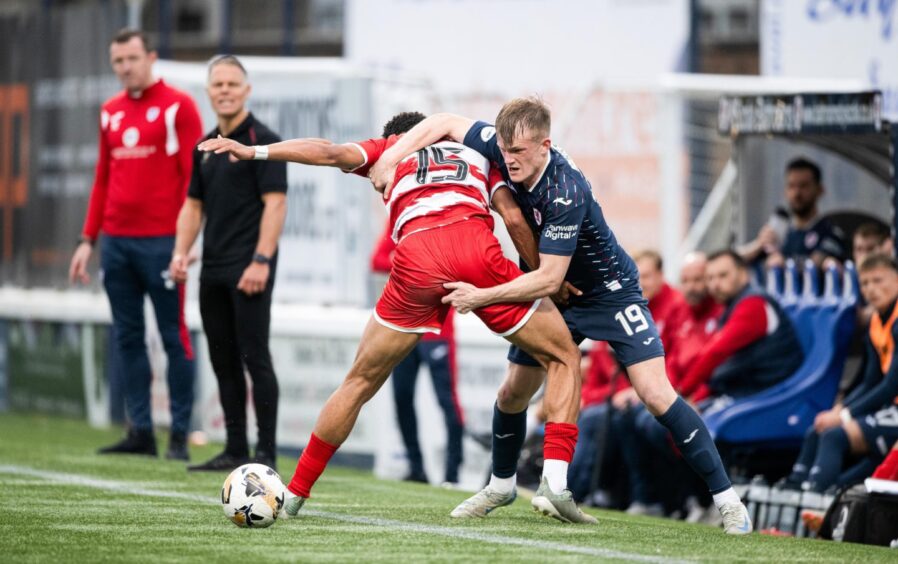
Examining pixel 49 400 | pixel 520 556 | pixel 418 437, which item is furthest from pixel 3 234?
pixel 520 556

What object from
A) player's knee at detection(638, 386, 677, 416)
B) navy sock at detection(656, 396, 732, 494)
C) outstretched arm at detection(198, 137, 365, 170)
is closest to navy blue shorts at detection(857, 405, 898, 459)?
navy sock at detection(656, 396, 732, 494)

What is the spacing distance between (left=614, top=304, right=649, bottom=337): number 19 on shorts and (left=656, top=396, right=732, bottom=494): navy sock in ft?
1.17

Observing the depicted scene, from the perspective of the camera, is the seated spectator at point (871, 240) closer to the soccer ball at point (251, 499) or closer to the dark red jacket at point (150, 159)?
the dark red jacket at point (150, 159)

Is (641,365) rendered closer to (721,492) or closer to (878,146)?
(721,492)

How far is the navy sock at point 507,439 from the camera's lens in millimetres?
7836

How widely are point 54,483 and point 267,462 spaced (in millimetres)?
1144

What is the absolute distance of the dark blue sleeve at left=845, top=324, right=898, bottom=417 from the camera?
9.24 meters

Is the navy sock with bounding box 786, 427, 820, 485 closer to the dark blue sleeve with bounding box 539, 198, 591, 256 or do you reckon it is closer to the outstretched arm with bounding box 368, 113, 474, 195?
the dark blue sleeve with bounding box 539, 198, 591, 256

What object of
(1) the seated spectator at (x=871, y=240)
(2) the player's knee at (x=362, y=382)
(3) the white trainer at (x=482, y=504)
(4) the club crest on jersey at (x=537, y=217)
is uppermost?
(4) the club crest on jersey at (x=537, y=217)

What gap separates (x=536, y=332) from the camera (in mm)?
7281

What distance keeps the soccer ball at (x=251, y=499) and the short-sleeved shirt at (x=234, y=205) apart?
2417 mm

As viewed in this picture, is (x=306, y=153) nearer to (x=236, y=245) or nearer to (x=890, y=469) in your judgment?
(x=236, y=245)

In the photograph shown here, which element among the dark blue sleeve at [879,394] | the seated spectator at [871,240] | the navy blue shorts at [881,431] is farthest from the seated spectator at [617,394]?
the navy blue shorts at [881,431]

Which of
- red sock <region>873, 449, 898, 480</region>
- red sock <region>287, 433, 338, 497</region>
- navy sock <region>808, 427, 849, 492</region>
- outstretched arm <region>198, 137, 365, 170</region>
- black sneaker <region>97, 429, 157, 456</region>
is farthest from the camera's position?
black sneaker <region>97, 429, 157, 456</region>
